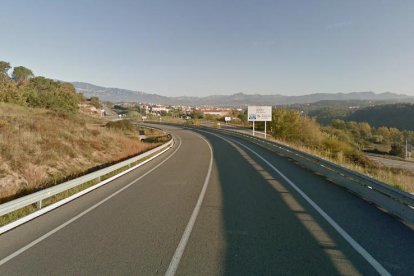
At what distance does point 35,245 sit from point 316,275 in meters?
4.62

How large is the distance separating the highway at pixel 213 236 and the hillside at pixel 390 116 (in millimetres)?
136913

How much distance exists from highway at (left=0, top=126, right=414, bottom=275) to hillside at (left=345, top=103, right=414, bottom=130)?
449 ft

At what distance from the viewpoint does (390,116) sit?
137000 mm

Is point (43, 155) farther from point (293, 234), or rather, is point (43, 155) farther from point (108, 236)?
point (293, 234)

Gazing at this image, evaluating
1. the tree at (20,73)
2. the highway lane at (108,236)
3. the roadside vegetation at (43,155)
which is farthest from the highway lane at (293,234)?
the tree at (20,73)

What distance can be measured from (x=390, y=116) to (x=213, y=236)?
157963mm

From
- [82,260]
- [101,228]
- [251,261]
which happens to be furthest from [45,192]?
[251,261]

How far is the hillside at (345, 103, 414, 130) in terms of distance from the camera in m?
124

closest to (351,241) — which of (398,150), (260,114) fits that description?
(260,114)

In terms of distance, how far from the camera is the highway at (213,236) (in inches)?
168

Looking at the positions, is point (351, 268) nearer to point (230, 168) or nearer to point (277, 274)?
point (277, 274)

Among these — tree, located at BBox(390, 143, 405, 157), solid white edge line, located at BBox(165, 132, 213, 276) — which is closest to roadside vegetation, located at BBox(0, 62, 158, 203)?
solid white edge line, located at BBox(165, 132, 213, 276)

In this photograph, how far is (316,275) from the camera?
3.98m

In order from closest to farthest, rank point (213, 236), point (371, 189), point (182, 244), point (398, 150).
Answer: point (182, 244), point (213, 236), point (371, 189), point (398, 150)
